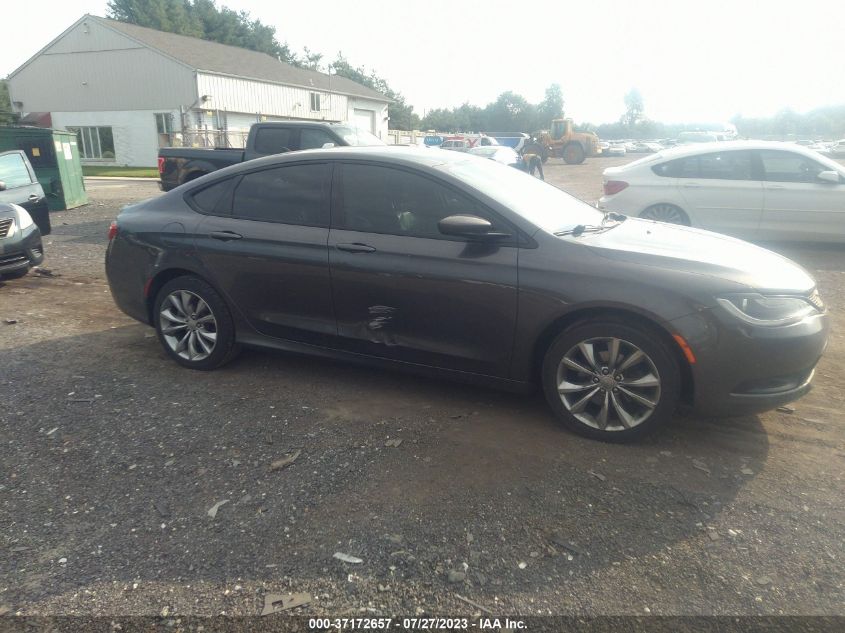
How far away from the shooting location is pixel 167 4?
193ft

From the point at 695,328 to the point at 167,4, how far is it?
67346 millimetres

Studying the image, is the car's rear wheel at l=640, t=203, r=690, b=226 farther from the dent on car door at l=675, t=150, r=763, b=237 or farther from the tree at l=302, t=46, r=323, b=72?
the tree at l=302, t=46, r=323, b=72

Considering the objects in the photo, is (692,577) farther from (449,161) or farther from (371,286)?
(449,161)

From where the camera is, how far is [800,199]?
342 inches

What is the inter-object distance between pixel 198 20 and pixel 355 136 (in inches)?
2206

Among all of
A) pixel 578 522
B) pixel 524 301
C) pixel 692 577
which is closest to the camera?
pixel 692 577

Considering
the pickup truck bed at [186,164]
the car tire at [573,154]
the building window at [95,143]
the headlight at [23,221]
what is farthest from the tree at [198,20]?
the headlight at [23,221]

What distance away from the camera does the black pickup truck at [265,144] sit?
10961mm

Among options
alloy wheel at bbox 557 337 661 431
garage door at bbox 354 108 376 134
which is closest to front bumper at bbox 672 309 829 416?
alloy wheel at bbox 557 337 661 431

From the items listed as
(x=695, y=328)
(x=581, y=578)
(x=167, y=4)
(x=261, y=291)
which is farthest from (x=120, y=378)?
(x=167, y=4)

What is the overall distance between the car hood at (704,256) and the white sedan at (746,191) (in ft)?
17.0

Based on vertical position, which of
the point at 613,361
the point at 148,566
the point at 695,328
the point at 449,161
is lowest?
the point at 148,566

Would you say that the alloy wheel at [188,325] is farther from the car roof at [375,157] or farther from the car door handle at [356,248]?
the car door handle at [356,248]

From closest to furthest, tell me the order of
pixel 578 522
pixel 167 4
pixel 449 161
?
pixel 578 522
pixel 449 161
pixel 167 4
